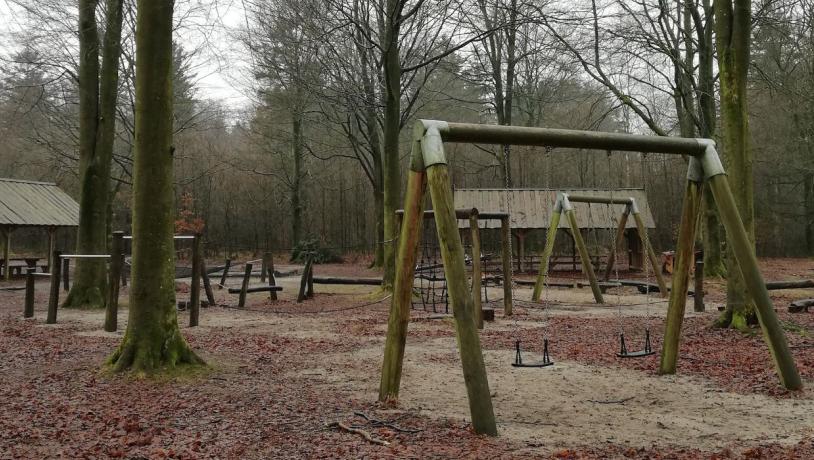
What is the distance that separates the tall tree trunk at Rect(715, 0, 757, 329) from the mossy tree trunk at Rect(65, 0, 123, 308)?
11.0m

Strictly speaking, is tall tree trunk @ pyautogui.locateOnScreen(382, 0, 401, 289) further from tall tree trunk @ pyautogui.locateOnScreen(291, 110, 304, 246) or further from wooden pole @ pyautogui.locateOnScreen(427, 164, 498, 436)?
tall tree trunk @ pyautogui.locateOnScreen(291, 110, 304, 246)

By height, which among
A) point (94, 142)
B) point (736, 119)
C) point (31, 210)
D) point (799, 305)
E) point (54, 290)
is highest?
point (94, 142)

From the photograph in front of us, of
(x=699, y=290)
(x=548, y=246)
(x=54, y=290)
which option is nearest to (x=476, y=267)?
(x=548, y=246)

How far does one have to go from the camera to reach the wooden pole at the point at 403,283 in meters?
5.21

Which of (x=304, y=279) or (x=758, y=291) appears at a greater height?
(x=758, y=291)

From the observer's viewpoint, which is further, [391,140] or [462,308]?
[391,140]

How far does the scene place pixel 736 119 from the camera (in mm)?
8641

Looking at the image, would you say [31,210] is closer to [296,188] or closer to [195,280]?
[296,188]

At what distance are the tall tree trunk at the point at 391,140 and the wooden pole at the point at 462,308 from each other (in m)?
8.63

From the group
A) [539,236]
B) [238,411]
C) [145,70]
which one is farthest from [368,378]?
[539,236]

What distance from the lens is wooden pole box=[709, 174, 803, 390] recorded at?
220 inches

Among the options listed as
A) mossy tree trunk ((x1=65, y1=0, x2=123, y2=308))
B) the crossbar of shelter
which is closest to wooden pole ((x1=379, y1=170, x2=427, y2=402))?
the crossbar of shelter

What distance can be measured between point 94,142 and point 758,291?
11.9m

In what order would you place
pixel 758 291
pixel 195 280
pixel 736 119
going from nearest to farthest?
pixel 758 291
pixel 736 119
pixel 195 280
